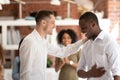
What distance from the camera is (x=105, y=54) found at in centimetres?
234

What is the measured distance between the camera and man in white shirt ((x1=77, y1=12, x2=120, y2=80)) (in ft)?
7.52

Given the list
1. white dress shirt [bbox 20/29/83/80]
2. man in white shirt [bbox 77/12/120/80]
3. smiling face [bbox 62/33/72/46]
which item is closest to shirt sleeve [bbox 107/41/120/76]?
man in white shirt [bbox 77/12/120/80]

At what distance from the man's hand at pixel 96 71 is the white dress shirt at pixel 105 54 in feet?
0.13

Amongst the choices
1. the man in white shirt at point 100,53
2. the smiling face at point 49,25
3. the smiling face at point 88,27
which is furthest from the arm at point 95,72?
the smiling face at point 49,25

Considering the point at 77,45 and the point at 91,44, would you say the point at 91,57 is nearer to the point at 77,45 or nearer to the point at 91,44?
the point at 91,44

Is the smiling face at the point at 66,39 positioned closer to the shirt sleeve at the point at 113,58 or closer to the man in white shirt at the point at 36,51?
the man in white shirt at the point at 36,51

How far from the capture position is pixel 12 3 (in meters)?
6.99

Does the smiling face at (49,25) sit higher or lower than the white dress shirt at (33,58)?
higher

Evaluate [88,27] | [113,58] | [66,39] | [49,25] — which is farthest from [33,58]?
[66,39]

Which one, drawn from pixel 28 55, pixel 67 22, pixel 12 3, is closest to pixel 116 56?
pixel 28 55

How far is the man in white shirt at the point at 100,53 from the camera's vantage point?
2291 millimetres

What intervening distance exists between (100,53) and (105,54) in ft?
0.13

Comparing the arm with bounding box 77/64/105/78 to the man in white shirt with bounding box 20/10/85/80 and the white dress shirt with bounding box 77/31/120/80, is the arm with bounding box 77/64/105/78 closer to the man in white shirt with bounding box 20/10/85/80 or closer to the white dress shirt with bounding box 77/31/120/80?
the white dress shirt with bounding box 77/31/120/80

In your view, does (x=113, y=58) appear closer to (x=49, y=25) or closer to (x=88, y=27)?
(x=88, y=27)
